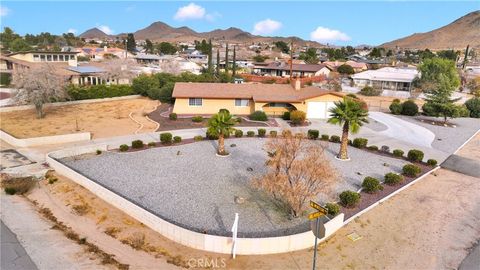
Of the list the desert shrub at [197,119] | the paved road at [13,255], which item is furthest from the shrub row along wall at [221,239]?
the desert shrub at [197,119]

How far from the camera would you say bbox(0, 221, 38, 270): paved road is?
14.0m

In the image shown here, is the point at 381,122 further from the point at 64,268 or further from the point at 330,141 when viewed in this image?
the point at 64,268

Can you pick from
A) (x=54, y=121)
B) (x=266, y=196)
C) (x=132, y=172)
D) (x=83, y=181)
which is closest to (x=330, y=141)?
(x=266, y=196)

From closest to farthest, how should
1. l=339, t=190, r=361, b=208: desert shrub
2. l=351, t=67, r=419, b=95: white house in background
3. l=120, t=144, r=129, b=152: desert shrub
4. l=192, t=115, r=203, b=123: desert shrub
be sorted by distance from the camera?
l=339, t=190, r=361, b=208: desert shrub → l=120, t=144, r=129, b=152: desert shrub → l=192, t=115, r=203, b=123: desert shrub → l=351, t=67, r=419, b=95: white house in background

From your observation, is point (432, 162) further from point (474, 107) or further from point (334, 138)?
point (474, 107)

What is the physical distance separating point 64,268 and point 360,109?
70.6ft

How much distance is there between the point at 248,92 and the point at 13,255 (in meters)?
32.4

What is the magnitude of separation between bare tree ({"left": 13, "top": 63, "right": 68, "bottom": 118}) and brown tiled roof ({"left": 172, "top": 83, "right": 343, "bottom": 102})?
1355 cm

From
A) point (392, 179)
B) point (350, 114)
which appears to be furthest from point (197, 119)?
point (392, 179)

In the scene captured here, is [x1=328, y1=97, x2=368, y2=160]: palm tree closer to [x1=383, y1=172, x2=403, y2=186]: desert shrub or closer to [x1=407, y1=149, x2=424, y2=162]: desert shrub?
[x1=383, y1=172, x2=403, y2=186]: desert shrub

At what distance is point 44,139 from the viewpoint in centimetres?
3020

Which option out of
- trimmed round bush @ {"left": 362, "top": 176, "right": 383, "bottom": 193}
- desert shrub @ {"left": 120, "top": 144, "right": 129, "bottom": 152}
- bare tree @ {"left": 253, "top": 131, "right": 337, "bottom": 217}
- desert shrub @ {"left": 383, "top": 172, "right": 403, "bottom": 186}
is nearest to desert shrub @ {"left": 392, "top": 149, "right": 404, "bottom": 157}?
desert shrub @ {"left": 383, "top": 172, "right": 403, "bottom": 186}

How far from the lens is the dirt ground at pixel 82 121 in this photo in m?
33.9

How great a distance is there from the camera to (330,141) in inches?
1273
